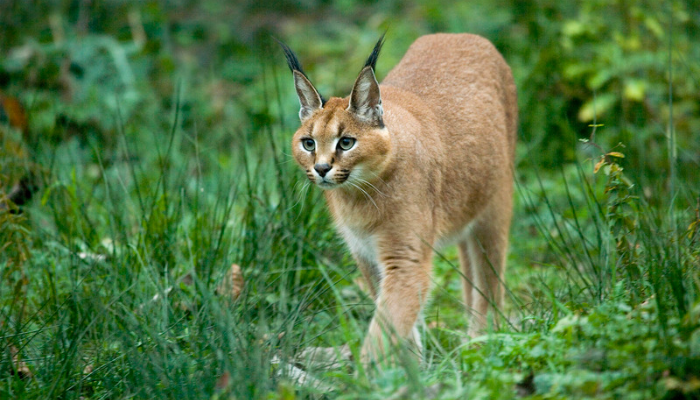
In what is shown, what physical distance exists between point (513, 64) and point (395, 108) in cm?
385

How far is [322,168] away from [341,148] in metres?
0.16

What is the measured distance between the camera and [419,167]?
396 centimetres

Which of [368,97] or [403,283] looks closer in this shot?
[368,97]

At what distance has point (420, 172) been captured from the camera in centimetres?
396

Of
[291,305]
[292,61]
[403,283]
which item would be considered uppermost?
[292,61]

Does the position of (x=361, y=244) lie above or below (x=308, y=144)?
below

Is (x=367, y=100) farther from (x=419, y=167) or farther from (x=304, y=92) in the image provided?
(x=419, y=167)

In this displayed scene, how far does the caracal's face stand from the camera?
3602 mm

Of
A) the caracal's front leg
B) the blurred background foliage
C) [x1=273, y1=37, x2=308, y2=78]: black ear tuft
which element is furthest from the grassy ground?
the blurred background foliage

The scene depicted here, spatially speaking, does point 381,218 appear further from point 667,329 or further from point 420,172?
point 667,329

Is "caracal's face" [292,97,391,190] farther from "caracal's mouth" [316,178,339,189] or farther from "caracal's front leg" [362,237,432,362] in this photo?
"caracal's front leg" [362,237,432,362]

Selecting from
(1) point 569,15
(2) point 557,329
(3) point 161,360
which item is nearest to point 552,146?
(1) point 569,15

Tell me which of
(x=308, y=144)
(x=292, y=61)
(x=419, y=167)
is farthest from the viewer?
(x=419, y=167)

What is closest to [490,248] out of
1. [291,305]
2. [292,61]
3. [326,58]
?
[291,305]
